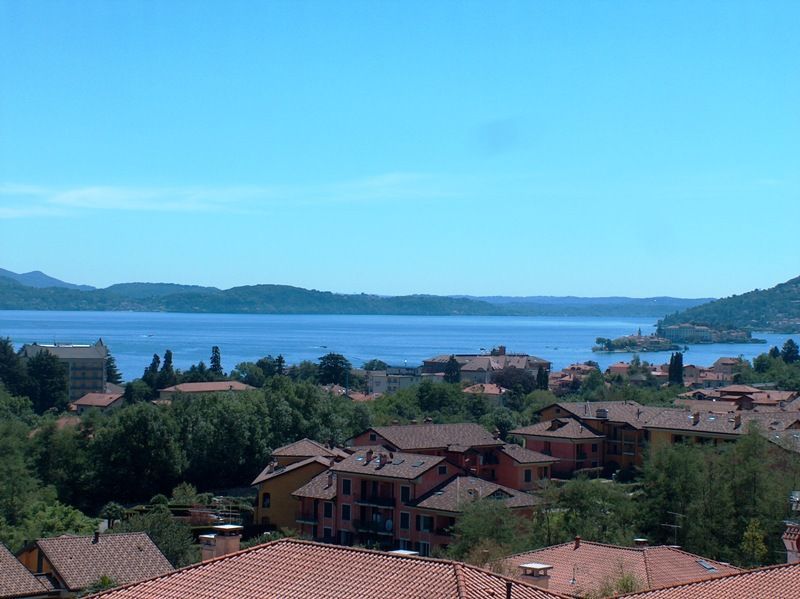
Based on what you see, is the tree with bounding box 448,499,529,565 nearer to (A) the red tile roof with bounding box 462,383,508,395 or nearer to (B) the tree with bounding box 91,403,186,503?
(B) the tree with bounding box 91,403,186,503

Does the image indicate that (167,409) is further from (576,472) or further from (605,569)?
(605,569)

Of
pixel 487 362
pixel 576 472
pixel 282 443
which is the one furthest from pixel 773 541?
pixel 487 362

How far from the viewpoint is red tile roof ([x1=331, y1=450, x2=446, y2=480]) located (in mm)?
33125

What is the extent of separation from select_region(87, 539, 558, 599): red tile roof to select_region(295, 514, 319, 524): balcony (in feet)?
75.7

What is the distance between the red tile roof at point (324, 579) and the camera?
1041 centimetres

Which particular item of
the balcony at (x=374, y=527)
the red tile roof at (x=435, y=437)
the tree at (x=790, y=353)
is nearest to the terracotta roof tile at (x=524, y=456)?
the red tile roof at (x=435, y=437)

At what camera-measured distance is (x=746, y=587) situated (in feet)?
36.2

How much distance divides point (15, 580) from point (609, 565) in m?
10.3

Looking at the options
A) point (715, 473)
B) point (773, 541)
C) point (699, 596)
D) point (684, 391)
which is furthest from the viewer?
point (684, 391)

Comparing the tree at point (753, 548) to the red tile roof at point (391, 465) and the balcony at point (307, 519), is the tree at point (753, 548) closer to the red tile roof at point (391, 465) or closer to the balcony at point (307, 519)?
the red tile roof at point (391, 465)

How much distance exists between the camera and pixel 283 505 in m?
36.3

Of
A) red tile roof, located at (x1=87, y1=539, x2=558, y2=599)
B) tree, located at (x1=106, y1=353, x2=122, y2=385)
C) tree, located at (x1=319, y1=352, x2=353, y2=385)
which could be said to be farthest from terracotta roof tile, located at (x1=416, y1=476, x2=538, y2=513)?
tree, located at (x1=106, y1=353, x2=122, y2=385)

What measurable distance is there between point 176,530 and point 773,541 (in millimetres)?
12879

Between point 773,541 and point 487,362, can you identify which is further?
point 487,362
